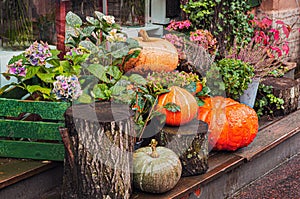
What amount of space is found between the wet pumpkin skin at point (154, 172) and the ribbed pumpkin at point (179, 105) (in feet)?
1.09

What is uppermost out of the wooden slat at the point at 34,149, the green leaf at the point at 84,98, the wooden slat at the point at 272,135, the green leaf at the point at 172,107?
the green leaf at the point at 84,98

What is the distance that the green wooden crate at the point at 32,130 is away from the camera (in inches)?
117

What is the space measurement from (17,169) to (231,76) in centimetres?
189

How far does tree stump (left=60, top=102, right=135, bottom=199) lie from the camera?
2.70m

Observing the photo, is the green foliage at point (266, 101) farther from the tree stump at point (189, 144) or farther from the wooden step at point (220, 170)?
the tree stump at point (189, 144)

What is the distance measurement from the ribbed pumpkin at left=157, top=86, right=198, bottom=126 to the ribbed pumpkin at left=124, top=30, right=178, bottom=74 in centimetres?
51

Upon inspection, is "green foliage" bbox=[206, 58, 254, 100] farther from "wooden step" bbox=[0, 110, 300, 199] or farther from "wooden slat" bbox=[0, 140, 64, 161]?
"wooden slat" bbox=[0, 140, 64, 161]

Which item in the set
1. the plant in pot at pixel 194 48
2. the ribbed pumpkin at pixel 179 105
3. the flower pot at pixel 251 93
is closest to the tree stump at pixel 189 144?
the ribbed pumpkin at pixel 179 105

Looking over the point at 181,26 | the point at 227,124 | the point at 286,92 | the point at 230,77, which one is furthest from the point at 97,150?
the point at 286,92

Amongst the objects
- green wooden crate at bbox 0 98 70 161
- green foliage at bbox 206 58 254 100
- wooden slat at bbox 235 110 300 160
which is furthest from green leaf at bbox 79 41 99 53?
wooden slat at bbox 235 110 300 160

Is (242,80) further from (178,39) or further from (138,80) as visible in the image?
(138,80)

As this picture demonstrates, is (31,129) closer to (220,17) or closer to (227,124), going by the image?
(227,124)

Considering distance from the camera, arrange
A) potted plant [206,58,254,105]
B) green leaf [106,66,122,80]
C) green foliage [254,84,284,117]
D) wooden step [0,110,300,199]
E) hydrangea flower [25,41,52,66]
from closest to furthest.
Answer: wooden step [0,110,300,199] < hydrangea flower [25,41,52,66] < green leaf [106,66,122,80] < potted plant [206,58,254,105] < green foliage [254,84,284,117]

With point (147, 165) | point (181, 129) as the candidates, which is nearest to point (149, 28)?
point (181, 129)
